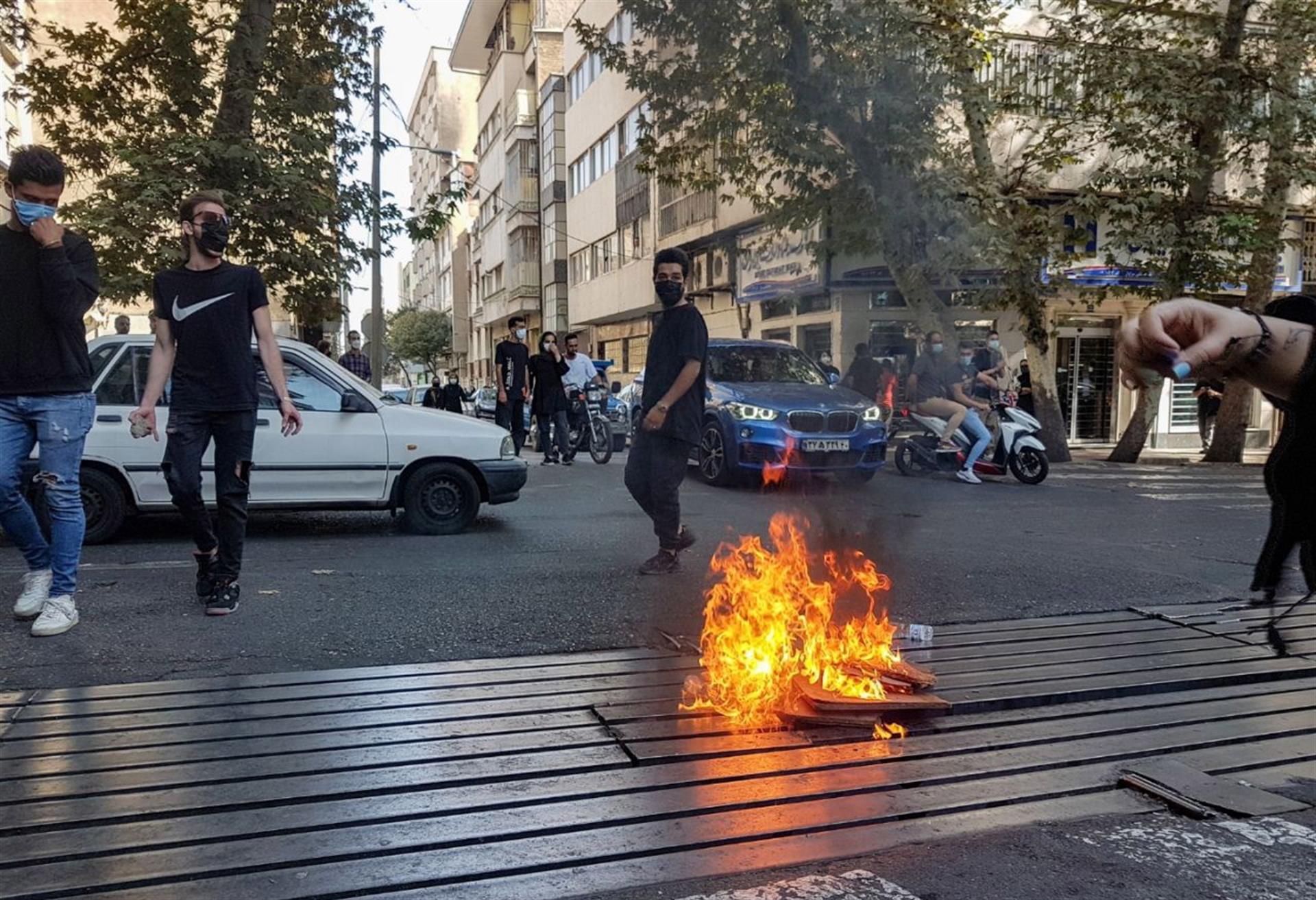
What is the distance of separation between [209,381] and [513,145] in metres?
39.1

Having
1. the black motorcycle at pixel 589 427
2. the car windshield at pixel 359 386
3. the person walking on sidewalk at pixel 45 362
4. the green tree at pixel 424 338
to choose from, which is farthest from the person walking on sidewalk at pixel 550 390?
the green tree at pixel 424 338

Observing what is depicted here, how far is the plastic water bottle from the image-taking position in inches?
177

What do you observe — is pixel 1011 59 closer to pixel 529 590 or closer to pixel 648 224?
pixel 529 590

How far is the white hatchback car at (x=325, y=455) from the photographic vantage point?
6809 mm

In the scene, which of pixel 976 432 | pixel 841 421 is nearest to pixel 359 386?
pixel 841 421

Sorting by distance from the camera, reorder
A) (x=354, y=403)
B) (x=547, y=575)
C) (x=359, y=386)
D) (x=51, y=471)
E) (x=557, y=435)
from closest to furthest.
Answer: (x=51, y=471)
(x=547, y=575)
(x=354, y=403)
(x=359, y=386)
(x=557, y=435)

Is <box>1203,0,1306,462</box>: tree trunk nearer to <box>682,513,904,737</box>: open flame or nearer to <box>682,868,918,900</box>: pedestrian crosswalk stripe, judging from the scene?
<box>682,513,904,737</box>: open flame

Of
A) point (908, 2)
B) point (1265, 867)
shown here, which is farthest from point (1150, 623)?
point (908, 2)

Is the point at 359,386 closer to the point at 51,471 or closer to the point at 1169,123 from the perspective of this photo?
the point at 51,471

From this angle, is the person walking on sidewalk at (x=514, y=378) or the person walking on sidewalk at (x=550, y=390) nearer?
the person walking on sidewalk at (x=514, y=378)

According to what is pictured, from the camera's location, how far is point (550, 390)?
42.4 ft

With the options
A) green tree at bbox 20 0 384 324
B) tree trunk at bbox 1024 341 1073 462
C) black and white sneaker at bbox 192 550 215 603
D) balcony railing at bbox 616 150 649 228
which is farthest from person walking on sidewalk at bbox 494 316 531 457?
balcony railing at bbox 616 150 649 228

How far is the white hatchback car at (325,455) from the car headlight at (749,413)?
3432mm

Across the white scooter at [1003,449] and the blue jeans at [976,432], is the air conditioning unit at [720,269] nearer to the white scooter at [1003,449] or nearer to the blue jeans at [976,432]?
the white scooter at [1003,449]
